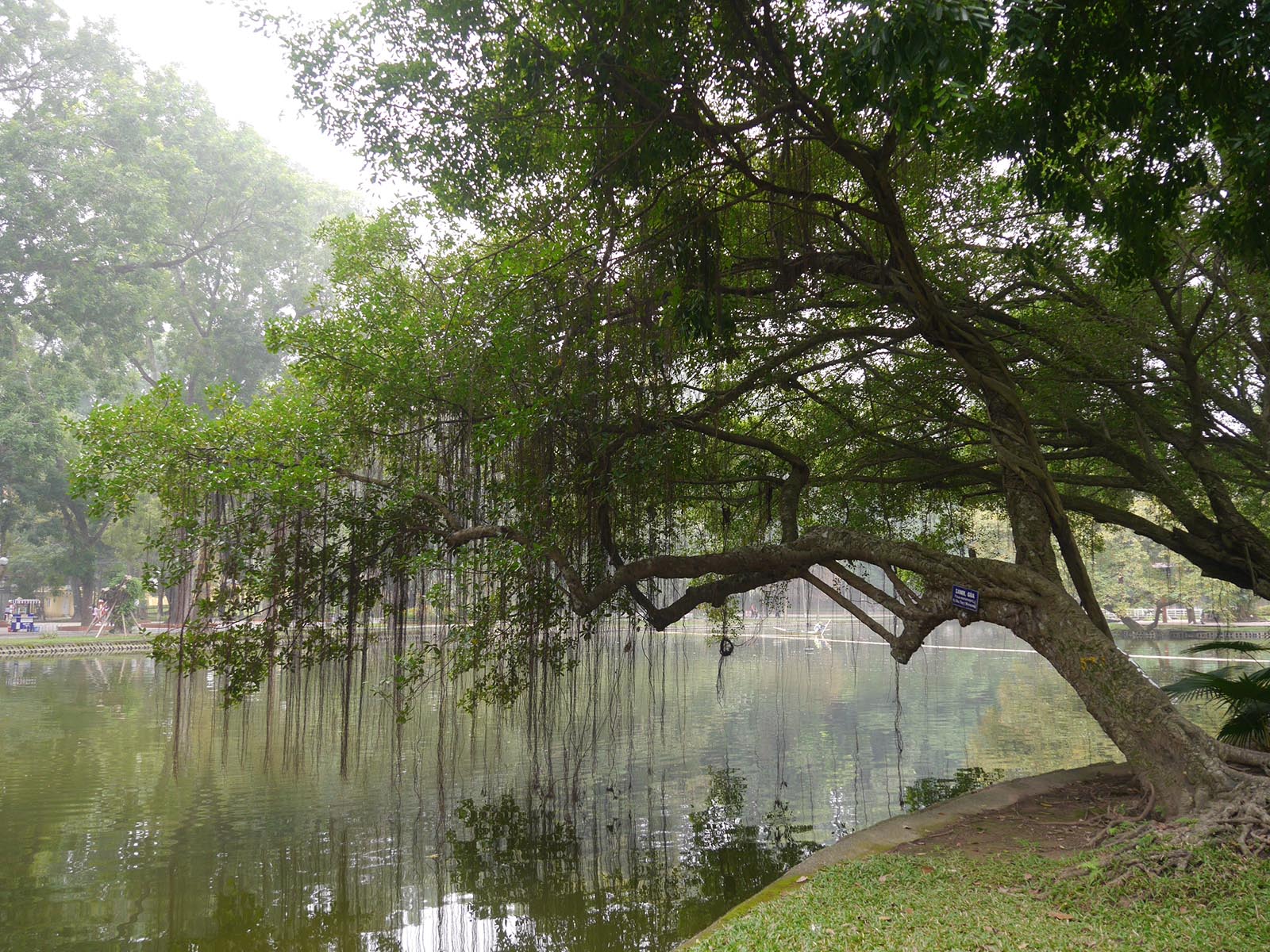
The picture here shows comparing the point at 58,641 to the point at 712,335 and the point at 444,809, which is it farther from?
the point at 712,335

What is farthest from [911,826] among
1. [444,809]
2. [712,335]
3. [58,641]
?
[58,641]

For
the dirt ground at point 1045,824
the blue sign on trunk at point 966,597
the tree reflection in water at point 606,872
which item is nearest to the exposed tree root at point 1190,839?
the dirt ground at point 1045,824

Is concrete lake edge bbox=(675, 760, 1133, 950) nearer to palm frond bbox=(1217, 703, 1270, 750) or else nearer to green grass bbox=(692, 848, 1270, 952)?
green grass bbox=(692, 848, 1270, 952)

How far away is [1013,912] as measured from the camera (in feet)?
11.3

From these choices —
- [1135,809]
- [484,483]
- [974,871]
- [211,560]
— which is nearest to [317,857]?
[211,560]

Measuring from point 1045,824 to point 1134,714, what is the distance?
0.90 meters

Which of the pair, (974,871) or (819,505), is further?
(819,505)

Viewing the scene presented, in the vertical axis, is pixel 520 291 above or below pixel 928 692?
above

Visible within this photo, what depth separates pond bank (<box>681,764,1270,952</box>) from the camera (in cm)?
313

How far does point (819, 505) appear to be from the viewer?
8.62 meters

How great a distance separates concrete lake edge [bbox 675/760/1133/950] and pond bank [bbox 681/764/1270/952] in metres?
0.02

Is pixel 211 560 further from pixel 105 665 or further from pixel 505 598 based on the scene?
pixel 105 665

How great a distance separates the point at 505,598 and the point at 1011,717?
8764 mm

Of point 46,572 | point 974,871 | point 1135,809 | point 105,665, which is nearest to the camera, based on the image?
point 974,871
